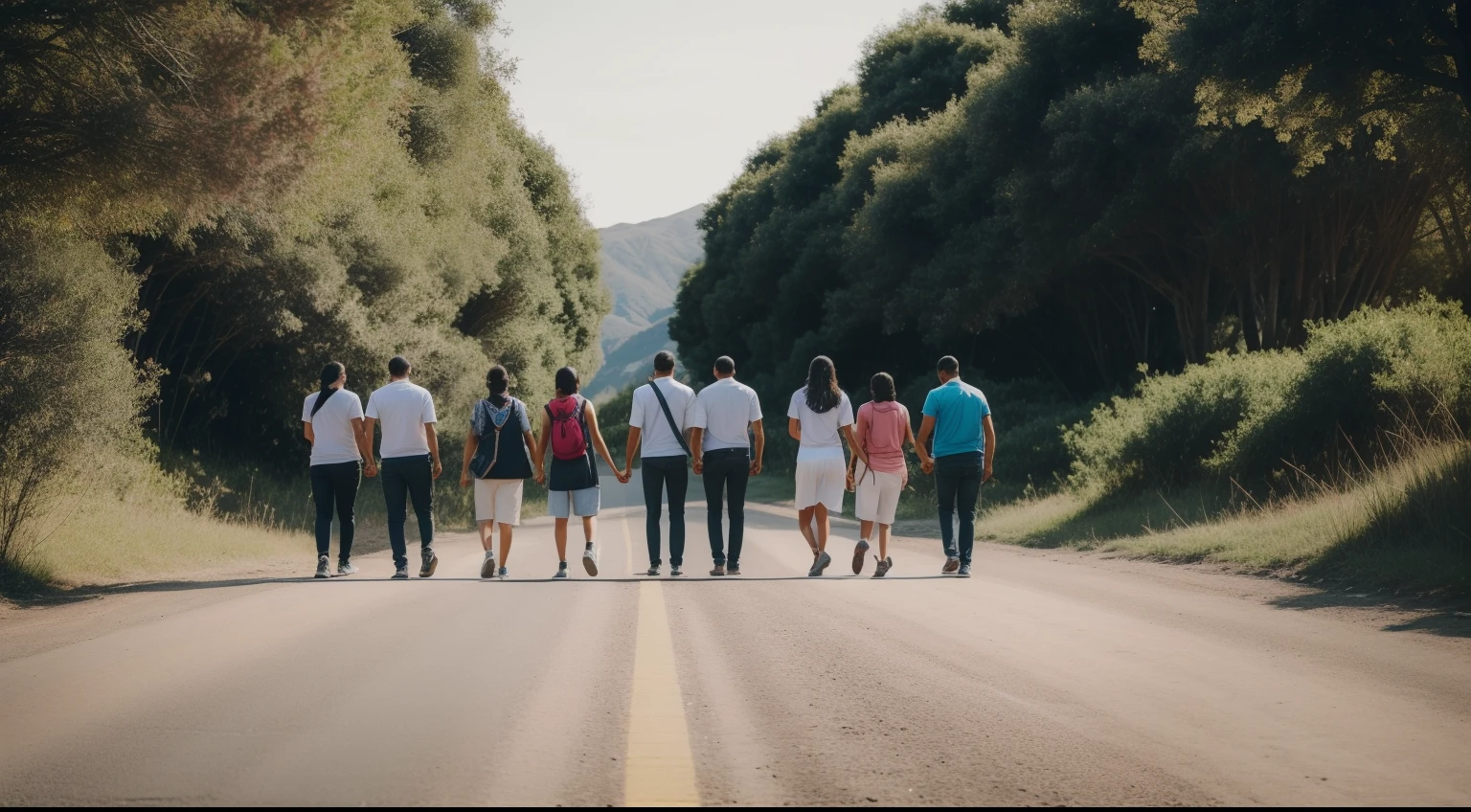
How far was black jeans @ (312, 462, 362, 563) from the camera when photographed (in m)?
14.2

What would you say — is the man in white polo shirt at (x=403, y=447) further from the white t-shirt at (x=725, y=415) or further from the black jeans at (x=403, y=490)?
the white t-shirt at (x=725, y=415)

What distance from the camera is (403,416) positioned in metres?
14.0

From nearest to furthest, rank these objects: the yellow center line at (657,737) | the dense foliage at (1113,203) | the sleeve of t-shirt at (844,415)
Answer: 1. the yellow center line at (657,737)
2. the sleeve of t-shirt at (844,415)
3. the dense foliage at (1113,203)

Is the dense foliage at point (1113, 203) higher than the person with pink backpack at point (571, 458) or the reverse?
higher

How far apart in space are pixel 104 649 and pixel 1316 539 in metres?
11.2

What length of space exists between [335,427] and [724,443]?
4210 mm

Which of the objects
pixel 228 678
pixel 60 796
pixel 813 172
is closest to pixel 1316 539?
pixel 228 678

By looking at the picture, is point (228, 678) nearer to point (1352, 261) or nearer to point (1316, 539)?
point (1316, 539)

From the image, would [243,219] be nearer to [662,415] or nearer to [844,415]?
[662,415]

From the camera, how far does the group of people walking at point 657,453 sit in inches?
547

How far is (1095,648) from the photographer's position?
8.34 m

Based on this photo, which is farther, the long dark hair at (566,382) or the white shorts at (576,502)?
the white shorts at (576,502)

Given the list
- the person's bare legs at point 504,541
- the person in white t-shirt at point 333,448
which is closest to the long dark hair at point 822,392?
the person's bare legs at point 504,541

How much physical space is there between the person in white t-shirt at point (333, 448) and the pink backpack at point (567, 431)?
204 cm
